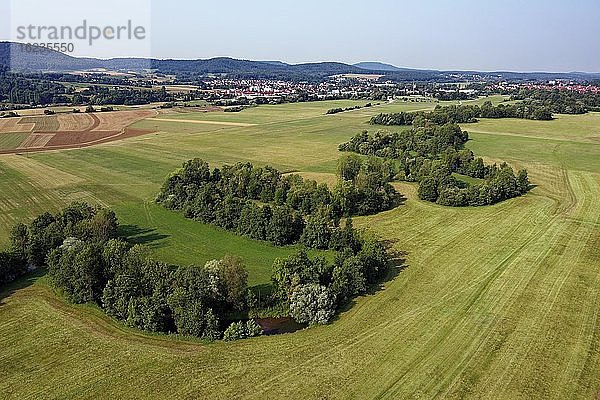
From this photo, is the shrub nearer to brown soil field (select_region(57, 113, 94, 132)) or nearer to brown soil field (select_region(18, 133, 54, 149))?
brown soil field (select_region(18, 133, 54, 149))

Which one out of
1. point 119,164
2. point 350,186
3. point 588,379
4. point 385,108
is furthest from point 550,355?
point 385,108

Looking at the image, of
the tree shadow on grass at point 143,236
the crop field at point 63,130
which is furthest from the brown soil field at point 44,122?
the tree shadow on grass at point 143,236

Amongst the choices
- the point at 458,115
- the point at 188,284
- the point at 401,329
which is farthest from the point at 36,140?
the point at 458,115

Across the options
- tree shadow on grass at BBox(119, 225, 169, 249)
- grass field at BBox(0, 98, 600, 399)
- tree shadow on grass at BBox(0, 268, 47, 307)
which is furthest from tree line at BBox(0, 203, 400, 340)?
tree shadow on grass at BBox(119, 225, 169, 249)

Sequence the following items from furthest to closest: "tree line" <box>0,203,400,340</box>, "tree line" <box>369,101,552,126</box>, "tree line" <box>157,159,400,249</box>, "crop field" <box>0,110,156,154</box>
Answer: "tree line" <box>369,101,552,126</box>, "crop field" <box>0,110,156,154</box>, "tree line" <box>157,159,400,249</box>, "tree line" <box>0,203,400,340</box>

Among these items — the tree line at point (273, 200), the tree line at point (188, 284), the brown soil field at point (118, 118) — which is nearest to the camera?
the tree line at point (188, 284)

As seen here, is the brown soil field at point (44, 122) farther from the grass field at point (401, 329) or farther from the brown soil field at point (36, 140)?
the grass field at point (401, 329)

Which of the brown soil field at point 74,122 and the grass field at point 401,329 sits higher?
the brown soil field at point 74,122

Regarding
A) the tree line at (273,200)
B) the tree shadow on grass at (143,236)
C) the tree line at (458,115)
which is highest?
the tree line at (458,115)
